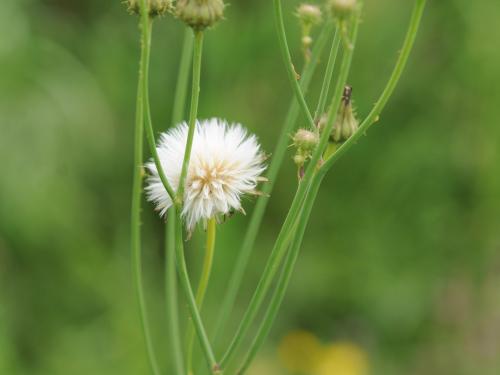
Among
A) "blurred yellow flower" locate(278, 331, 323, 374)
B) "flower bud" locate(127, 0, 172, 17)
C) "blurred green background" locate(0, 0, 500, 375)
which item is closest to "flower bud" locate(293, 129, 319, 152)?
"flower bud" locate(127, 0, 172, 17)

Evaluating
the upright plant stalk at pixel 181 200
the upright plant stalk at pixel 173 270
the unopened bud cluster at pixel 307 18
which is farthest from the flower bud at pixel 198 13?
the upright plant stalk at pixel 173 270

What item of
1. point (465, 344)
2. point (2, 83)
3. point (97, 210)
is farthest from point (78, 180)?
point (465, 344)

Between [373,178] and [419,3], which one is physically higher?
[373,178]

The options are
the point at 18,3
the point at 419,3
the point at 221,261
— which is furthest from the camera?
the point at 18,3

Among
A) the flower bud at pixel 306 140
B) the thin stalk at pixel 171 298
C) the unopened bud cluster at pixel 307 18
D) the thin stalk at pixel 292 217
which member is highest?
the unopened bud cluster at pixel 307 18

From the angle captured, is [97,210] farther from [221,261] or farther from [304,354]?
[304,354]

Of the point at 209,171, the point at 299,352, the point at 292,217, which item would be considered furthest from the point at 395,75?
the point at 299,352

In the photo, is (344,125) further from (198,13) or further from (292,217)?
(198,13)

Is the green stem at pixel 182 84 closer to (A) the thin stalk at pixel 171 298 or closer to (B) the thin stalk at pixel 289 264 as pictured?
(A) the thin stalk at pixel 171 298
